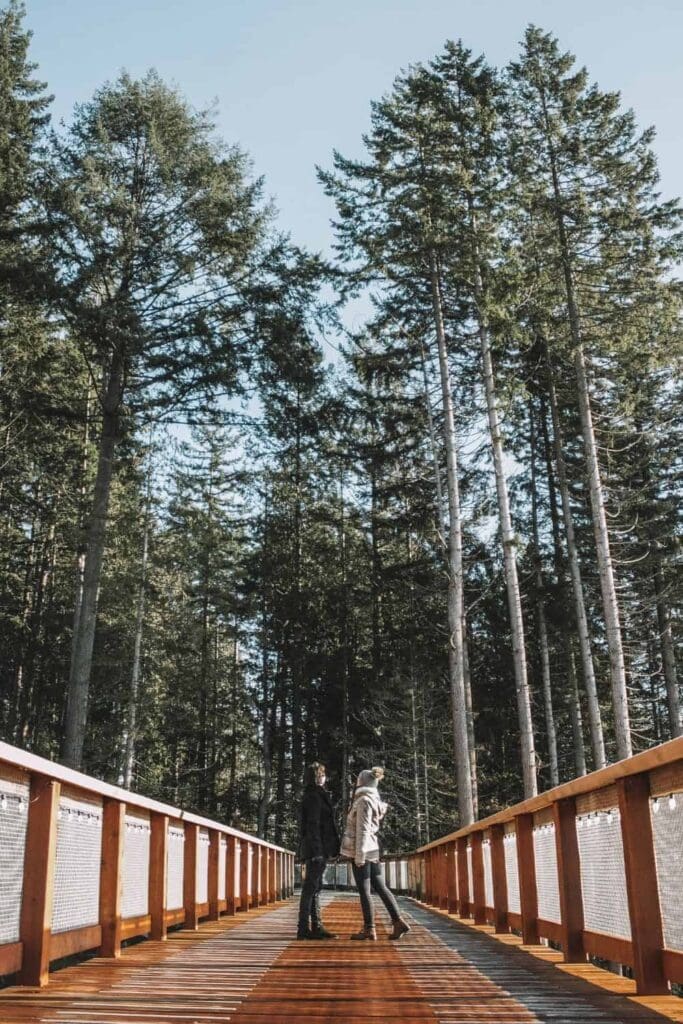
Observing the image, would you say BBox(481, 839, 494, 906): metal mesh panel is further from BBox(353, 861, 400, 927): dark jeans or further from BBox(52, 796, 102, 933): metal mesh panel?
BBox(52, 796, 102, 933): metal mesh panel

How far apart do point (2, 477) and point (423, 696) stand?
15725 mm

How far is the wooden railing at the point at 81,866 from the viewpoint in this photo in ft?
13.8

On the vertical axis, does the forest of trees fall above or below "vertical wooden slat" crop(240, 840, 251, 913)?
above

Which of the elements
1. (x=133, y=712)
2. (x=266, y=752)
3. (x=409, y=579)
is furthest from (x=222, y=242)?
(x=266, y=752)

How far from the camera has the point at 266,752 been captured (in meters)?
36.1

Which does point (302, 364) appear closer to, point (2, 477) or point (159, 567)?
point (2, 477)

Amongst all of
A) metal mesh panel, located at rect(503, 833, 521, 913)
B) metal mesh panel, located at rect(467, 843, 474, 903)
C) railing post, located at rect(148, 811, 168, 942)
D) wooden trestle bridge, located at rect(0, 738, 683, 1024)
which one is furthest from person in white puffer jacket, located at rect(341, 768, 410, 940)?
railing post, located at rect(148, 811, 168, 942)

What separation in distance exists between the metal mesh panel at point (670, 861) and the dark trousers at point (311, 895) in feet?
15.7

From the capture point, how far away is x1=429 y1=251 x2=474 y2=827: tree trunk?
18.0 meters

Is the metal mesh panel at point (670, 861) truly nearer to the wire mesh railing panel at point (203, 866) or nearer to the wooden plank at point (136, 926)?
the wooden plank at point (136, 926)

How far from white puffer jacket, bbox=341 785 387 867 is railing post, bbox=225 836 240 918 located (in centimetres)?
232

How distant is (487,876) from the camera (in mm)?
9211

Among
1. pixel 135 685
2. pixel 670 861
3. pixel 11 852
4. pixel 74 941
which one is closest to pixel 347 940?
pixel 74 941

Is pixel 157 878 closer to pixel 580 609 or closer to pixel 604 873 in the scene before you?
pixel 604 873
